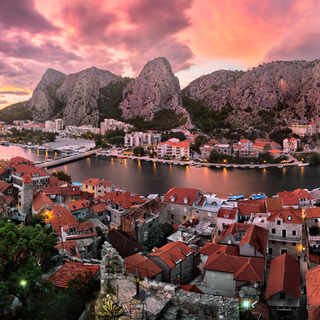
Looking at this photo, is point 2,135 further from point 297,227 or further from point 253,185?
point 297,227

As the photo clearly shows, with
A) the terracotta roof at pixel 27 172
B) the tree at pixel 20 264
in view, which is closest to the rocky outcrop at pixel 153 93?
the terracotta roof at pixel 27 172

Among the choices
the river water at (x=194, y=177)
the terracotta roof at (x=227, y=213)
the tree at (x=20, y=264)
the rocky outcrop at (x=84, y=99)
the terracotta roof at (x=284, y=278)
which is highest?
the rocky outcrop at (x=84, y=99)

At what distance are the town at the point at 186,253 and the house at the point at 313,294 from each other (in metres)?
0.03

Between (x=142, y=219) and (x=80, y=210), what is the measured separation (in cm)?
331

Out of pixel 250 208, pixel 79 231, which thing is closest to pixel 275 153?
pixel 250 208

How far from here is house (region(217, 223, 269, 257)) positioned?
9.86 meters

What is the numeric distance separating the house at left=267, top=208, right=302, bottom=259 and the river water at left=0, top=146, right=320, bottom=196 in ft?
45.4

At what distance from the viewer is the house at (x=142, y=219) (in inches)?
512

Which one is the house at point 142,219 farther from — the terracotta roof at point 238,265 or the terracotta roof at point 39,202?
the terracotta roof at point 238,265

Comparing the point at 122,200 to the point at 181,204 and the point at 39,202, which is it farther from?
the point at 39,202

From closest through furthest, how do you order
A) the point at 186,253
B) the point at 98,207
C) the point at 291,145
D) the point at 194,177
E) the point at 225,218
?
the point at 186,253 < the point at 225,218 < the point at 98,207 < the point at 194,177 < the point at 291,145

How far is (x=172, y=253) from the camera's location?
990 cm

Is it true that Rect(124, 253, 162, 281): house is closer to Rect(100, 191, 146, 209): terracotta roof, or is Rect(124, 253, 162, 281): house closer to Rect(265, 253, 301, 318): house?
→ Rect(265, 253, 301, 318): house

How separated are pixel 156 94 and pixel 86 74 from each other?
1375 inches
